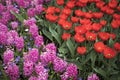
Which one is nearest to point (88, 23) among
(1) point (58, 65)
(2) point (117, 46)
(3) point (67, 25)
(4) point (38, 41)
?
(3) point (67, 25)

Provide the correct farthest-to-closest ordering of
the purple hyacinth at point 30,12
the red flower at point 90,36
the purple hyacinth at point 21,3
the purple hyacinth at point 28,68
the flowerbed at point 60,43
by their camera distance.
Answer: the purple hyacinth at point 21,3 < the purple hyacinth at point 30,12 < the red flower at point 90,36 < the flowerbed at point 60,43 < the purple hyacinth at point 28,68

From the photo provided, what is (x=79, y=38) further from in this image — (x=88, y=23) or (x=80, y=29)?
(x=88, y=23)

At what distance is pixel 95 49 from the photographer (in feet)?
9.98

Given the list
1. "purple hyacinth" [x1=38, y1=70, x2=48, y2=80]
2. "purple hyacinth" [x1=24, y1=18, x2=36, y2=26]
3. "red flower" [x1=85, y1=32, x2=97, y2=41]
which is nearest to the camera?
"purple hyacinth" [x1=38, y1=70, x2=48, y2=80]

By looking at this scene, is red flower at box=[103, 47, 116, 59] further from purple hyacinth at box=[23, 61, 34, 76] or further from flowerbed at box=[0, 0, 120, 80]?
purple hyacinth at box=[23, 61, 34, 76]

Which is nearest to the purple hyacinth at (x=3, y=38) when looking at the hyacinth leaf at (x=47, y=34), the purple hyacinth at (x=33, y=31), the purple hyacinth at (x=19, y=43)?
the purple hyacinth at (x=19, y=43)

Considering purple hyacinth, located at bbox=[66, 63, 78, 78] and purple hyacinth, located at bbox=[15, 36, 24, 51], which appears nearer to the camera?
purple hyacinth, located at bbox=[66, 63, 78, 78]

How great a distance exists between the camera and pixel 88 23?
133 inches

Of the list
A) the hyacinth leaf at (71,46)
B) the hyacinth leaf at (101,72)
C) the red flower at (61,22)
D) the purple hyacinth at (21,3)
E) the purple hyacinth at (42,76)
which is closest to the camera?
the purple hyacinth at (42,76)

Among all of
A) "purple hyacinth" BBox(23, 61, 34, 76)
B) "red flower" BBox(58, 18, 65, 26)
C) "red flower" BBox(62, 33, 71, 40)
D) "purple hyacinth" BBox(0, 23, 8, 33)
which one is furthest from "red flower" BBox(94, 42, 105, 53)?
"purple hyacinth" BBox(0, 23, 8, 33)

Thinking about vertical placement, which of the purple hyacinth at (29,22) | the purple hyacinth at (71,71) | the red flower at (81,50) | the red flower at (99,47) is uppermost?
the purple hyacinth at (29,22)

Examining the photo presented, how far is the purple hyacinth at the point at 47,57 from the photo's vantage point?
295cm

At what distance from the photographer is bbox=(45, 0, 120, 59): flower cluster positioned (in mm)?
3082

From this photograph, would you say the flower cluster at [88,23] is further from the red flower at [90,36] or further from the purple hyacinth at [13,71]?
the purple hyacinth at [13,71]
